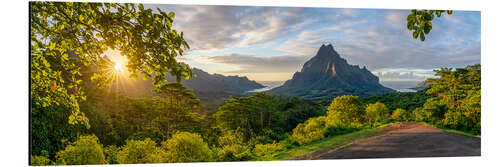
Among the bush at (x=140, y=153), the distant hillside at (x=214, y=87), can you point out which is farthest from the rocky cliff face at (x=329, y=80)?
the bush at (x=140, y=153)

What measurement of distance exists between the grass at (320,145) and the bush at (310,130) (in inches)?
3.5

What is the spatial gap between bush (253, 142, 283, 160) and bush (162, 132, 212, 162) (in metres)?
0.73

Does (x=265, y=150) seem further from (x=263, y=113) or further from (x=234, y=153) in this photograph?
(x=263, y=113)

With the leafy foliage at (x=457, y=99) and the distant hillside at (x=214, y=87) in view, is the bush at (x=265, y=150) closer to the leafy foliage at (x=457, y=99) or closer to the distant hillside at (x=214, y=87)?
the distant hillside at (x=214, y=87)

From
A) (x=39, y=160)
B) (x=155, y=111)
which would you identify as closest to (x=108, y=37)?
(x=155, y=111)

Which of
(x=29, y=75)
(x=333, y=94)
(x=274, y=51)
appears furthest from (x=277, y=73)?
(x=29, y=75)

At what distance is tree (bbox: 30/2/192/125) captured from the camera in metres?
2.09

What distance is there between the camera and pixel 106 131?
4.14m

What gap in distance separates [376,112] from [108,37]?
4561 millimetres

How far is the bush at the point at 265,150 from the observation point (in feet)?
15.1

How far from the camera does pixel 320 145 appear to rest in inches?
193

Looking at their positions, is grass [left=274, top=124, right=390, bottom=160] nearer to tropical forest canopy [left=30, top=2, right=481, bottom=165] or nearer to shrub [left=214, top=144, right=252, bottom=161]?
tropical forest canopy [left=30, top=2, right=481, bottom=165]

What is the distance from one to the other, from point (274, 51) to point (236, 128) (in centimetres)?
137

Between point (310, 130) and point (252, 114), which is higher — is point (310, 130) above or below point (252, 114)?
below
